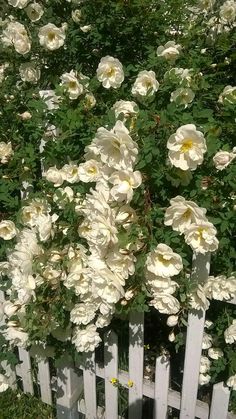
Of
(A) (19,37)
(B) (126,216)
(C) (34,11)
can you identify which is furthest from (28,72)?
(B) (126,216)

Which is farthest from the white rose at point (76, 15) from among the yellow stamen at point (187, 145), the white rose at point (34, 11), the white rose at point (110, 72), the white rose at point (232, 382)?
the white rose at point (232, 382)

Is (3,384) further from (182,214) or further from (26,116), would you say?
(182,214)

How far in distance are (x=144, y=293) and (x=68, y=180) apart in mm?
564

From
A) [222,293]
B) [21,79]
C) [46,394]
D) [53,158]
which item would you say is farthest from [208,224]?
[46,394]

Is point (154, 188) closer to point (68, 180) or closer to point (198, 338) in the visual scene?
point (68, 180)

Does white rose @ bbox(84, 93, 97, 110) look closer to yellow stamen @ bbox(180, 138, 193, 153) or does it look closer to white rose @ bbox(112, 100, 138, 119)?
white rose @ bbox(112, 100, 138, 119)

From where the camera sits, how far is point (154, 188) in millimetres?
1501

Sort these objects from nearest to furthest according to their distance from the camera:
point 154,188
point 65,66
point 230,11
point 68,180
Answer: point 154,188 < point 68,180 < point 230,11 < point 65,66

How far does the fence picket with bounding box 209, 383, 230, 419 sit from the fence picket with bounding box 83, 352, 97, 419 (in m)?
0.61

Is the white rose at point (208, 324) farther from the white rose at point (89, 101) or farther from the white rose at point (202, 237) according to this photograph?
the white rose at point (89, 101)

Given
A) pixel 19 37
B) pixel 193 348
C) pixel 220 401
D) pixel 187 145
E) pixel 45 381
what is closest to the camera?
pixel 187 145

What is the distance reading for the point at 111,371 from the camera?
6.53 feet

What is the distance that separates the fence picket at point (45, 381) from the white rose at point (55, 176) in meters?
1.03

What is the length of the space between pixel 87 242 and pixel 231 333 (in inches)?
29.9
